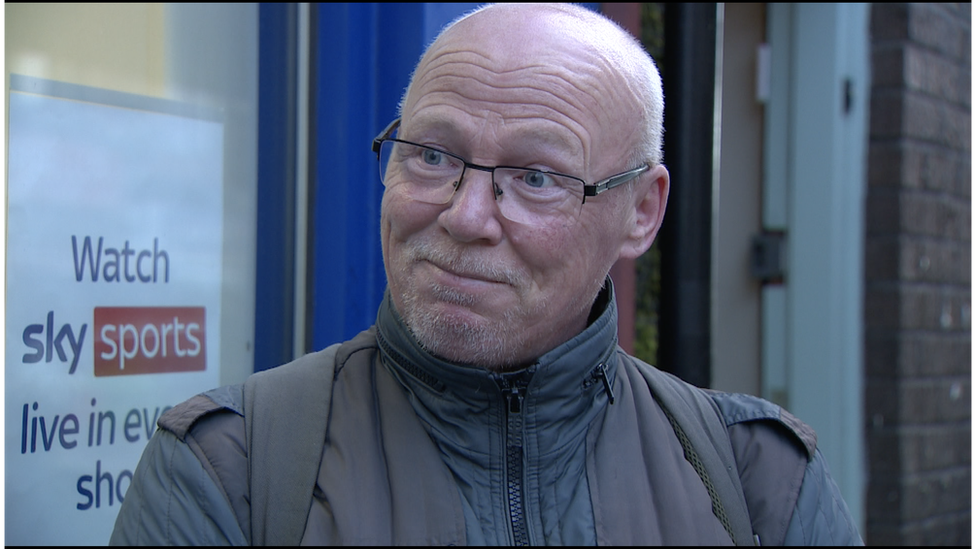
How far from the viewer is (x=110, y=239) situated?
7.06ft

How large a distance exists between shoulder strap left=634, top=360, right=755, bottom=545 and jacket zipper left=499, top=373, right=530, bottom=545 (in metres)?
0.33

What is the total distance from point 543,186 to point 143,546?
35.3 inches

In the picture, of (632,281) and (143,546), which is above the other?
(632,281)

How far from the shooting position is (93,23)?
225 cm

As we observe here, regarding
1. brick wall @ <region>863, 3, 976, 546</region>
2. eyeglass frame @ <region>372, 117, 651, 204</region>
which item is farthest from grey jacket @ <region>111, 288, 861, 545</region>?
brick wall @ <region>863, 3, 976, 546</region>

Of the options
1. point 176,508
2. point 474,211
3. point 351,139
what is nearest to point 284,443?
point 176,508

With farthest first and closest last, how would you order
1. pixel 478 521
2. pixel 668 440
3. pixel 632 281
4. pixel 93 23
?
pixel 632 281
pixel 93 23
pixel 668 440
pixel 478 521

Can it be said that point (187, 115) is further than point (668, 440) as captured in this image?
Yes

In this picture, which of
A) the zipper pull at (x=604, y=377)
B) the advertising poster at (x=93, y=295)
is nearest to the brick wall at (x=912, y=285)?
the zipper pull at (x=604, y=377)

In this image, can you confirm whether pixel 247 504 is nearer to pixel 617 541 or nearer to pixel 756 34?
pixel 617 541

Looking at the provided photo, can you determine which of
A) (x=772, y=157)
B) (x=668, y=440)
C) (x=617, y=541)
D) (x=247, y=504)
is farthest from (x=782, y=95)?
(x=247, y=504)

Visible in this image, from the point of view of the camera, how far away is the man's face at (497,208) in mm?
1558

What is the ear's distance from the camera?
185 cm

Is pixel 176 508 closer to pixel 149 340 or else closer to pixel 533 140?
pixel 533 140
